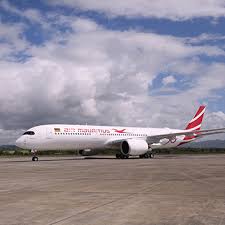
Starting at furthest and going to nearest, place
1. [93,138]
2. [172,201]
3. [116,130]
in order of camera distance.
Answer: [116,130], [93,138], [172,201]

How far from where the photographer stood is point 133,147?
3916 cm

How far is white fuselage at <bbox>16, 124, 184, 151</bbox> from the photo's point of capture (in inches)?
1371

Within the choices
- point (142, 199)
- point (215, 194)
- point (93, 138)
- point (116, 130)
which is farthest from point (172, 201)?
point (116, 130)

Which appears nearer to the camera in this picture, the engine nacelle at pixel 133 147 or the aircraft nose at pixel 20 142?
the aircraft nose at pixel 20 142

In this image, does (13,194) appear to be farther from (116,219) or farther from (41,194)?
(116,219)

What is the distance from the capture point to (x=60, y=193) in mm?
10672

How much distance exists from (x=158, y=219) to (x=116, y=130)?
35408 mm

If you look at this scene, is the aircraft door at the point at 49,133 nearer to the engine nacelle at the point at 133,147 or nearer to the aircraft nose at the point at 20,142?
the aircraft nose at the point at 20,142

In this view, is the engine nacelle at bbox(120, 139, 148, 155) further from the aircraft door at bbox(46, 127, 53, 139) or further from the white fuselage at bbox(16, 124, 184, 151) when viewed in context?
the aircraft door at bbox(46, 127, 53, 139)

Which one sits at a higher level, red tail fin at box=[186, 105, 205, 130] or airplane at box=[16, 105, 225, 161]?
red tail fin at box=[186, 105, 205, 130]

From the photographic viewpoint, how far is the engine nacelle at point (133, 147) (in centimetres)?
3919

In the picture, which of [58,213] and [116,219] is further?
[58,213]

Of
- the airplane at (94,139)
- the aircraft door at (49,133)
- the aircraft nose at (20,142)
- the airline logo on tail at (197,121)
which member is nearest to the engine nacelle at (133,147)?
the airplane at (94,139)

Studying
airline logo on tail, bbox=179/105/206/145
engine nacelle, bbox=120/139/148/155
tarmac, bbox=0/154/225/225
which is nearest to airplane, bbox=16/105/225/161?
engine nacelle, bbox=120/139/148/155
